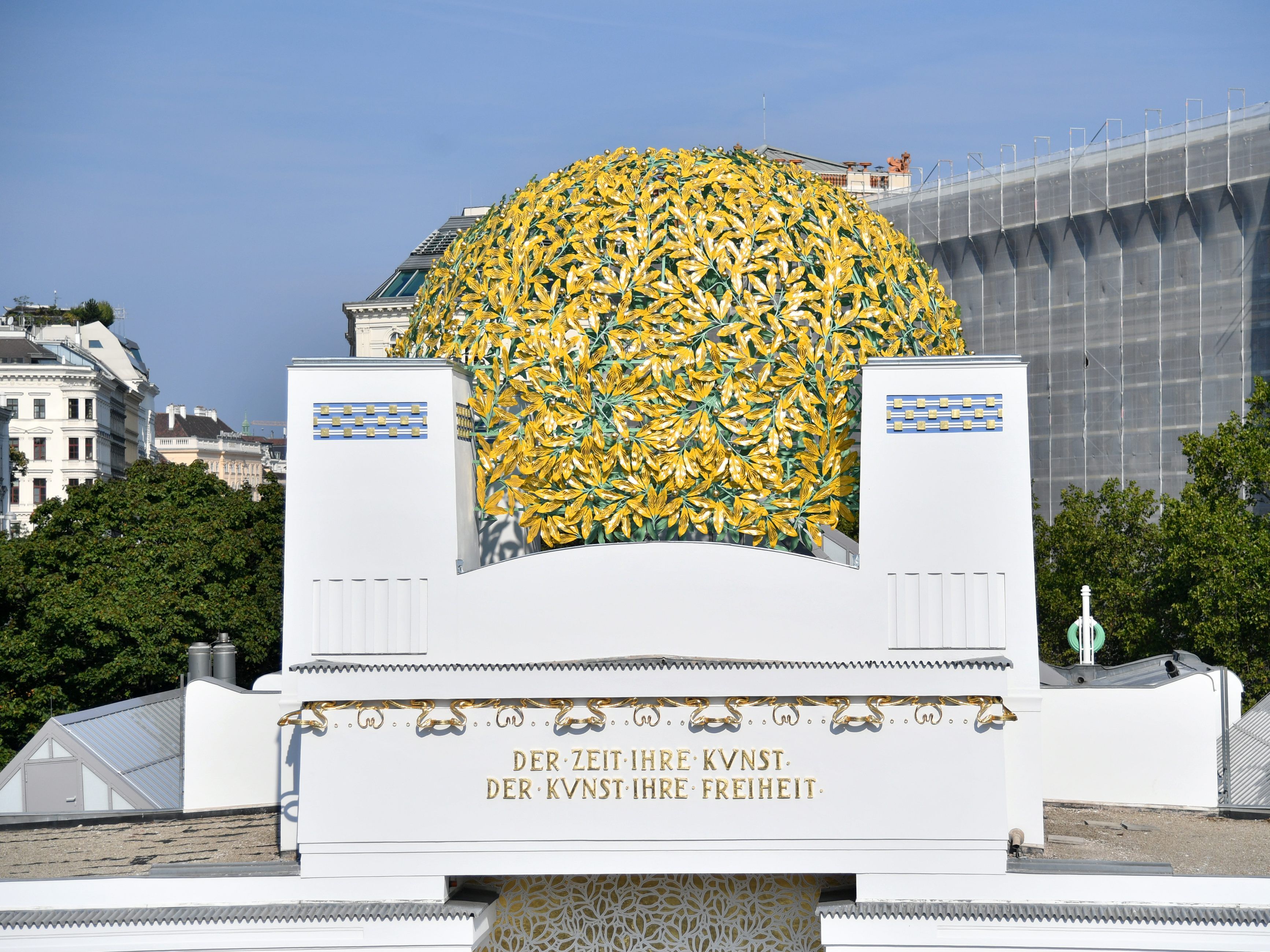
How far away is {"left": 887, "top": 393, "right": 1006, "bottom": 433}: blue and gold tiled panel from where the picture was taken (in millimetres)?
11336

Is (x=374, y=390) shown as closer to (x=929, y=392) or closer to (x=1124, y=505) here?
(x=929, y=392)

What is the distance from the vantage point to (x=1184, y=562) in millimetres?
27094

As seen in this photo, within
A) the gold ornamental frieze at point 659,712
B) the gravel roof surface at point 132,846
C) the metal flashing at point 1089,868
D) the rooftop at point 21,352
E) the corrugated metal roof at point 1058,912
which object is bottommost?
the gravel roof surface at point 132,846

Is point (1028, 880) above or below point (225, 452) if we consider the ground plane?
below

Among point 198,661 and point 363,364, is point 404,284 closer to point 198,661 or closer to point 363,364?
point 198,661

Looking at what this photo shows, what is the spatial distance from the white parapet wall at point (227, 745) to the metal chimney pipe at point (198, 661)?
265cm

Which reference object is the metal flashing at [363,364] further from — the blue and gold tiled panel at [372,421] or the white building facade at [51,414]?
the white building facade at [51,414]

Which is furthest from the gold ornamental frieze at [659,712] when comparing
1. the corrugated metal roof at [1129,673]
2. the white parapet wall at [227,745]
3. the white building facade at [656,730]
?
the corrugated metal roof at [1129,673]

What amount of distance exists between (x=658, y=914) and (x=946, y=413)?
15.6ft

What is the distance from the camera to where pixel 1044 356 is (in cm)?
3991

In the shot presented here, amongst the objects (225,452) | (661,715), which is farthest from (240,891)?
(225,452)

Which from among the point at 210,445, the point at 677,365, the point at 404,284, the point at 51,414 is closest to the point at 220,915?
the point at 677,365

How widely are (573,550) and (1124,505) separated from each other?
2451cm

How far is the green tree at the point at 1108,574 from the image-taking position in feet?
99.1
